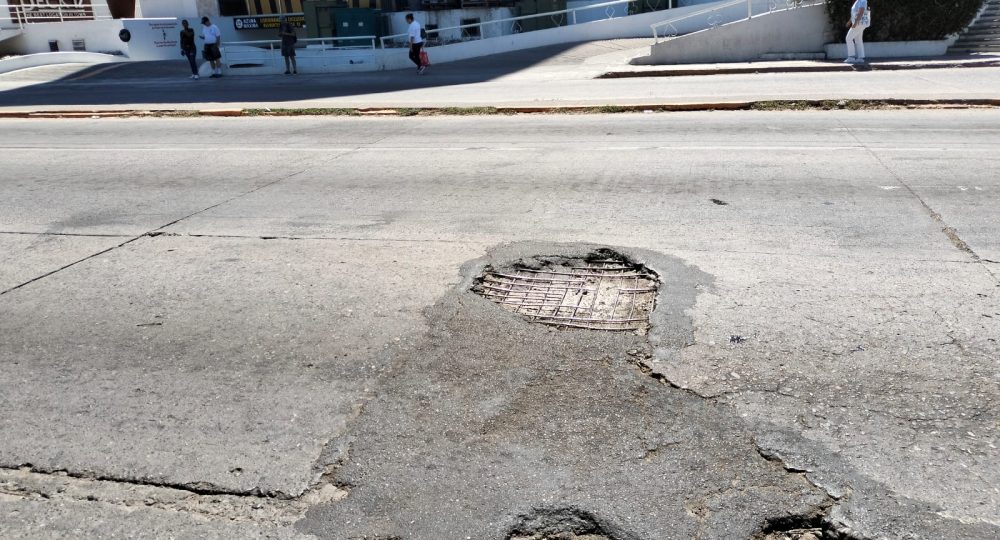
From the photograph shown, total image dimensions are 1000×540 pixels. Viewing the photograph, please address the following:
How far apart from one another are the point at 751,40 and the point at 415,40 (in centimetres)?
1011

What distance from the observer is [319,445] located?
3.63 meters

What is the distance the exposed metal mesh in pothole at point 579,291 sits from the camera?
4.88m

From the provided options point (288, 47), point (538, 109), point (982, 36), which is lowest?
point (538, 109)

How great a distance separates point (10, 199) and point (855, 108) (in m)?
12.5

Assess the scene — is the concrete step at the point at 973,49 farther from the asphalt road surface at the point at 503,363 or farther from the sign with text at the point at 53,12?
the sign with text at the point at 53,12

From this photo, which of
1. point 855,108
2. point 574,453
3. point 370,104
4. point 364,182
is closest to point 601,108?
point 855,108

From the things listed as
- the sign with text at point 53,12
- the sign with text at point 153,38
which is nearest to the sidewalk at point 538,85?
the sign with text at point 153,38

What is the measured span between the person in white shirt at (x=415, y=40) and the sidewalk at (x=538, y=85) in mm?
449

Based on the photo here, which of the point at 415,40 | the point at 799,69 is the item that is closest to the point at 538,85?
the point at 415,40

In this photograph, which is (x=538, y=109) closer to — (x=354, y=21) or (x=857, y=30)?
(x=857, y=30)

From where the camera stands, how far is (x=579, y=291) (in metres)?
5.34

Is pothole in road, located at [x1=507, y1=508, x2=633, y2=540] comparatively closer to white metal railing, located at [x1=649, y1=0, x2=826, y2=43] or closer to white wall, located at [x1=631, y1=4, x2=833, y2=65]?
white wall, located at [x1=631, y1=4, x2=833, y2=65]

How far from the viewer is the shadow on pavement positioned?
63.8ft

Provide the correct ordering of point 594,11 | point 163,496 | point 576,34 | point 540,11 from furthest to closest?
point 594,11, point 540,11, point 576,34, point 163,496
